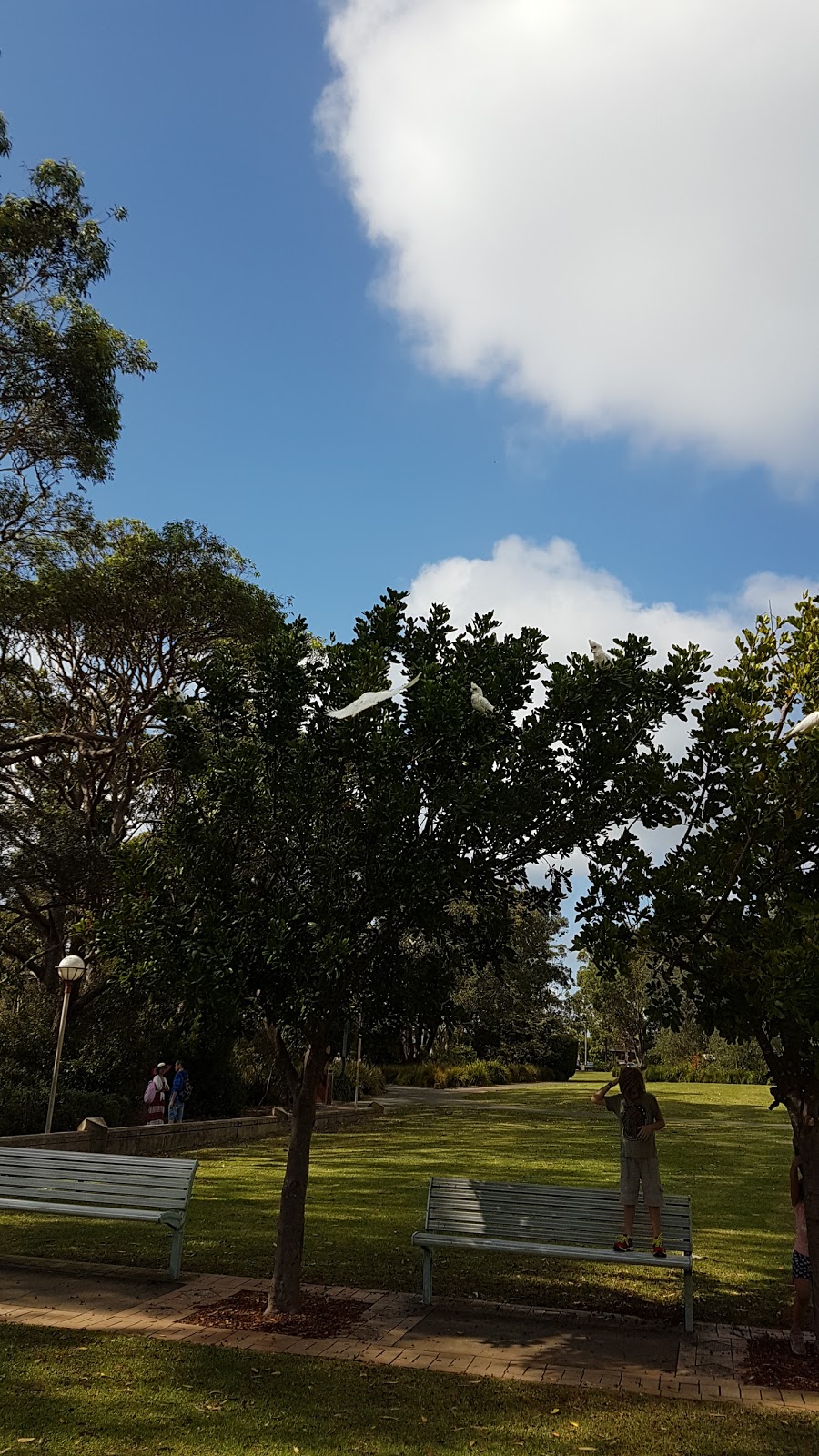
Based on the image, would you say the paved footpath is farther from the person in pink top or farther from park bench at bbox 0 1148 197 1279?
park bench at bbox 0 1148 197 1279

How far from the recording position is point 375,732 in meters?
7.37

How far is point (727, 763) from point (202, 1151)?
47.1 feet

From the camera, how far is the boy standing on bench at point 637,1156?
7.62 metres

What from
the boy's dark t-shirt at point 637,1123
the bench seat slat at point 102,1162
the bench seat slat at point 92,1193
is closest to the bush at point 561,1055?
the bench seat slat at point 102,1162

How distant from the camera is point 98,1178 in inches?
356

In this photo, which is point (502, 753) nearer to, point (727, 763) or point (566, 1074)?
point (727, 763)

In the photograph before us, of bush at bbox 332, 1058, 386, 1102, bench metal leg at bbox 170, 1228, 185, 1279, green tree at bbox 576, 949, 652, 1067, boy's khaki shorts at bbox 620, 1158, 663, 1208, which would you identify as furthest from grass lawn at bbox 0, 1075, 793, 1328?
green tree at bbox 576, 949, 652, 1067

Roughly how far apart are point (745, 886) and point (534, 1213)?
3.22 metres

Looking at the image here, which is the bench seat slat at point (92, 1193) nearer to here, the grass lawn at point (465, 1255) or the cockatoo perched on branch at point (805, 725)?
the grass lawn at point (465, 1255)

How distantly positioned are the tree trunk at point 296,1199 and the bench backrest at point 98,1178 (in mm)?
1243

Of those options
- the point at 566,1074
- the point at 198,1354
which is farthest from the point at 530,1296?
the point at 566,1074

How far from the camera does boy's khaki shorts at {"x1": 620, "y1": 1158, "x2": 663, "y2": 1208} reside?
766cm

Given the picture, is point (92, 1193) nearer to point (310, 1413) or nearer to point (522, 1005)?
point (310, 1413)

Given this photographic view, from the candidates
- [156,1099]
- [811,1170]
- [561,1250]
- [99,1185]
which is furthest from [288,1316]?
[156,1099]
